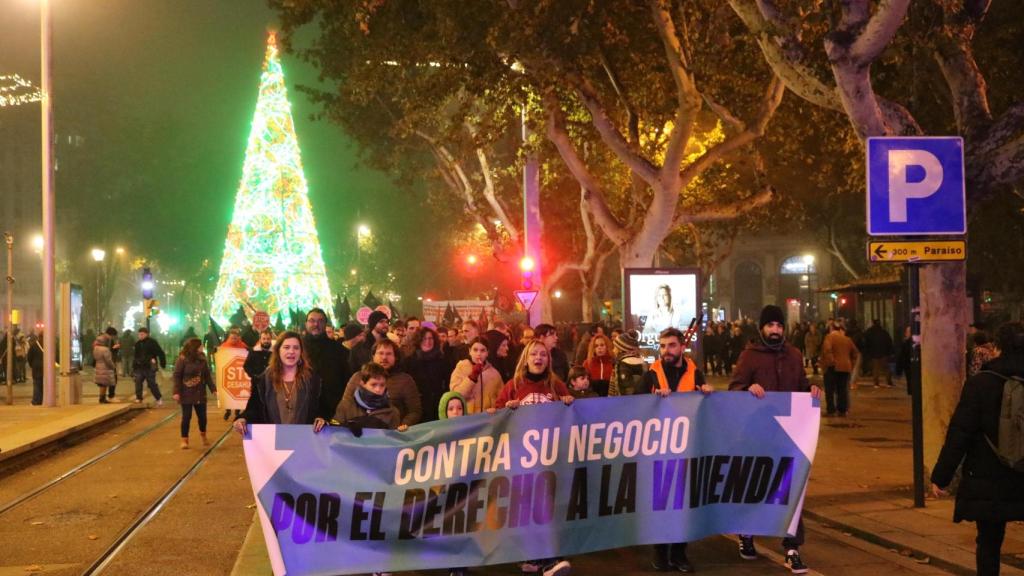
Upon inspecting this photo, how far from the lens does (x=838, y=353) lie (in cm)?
1950

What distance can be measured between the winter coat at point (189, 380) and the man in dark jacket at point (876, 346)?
17666 millimetres

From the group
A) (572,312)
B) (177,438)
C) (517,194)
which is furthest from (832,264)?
(177,438)

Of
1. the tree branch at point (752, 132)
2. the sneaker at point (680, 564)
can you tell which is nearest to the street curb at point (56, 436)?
the sneaker at point (680, 564)

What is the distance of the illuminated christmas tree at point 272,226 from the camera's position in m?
36.1

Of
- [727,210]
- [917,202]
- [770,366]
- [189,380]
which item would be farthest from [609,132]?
[770,366]

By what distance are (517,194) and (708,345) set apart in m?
10.6

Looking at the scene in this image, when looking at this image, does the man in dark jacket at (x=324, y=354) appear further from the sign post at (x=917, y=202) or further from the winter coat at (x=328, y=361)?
the sign post at (x=917, y=202)

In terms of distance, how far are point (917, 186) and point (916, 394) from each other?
189cm

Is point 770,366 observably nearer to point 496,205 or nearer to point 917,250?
point 917,250

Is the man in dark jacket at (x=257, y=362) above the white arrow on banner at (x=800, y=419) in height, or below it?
above

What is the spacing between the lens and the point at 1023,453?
601 cm

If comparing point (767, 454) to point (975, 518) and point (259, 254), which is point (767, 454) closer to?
point (975, 518)

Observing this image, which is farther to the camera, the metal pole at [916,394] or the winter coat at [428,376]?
the winter coat at [428,376]

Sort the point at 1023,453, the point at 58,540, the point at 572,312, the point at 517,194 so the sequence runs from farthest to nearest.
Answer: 1. the point at 572,312
2. the point at 517,194
3. the point at 58,540
4. the point at 1023,453
